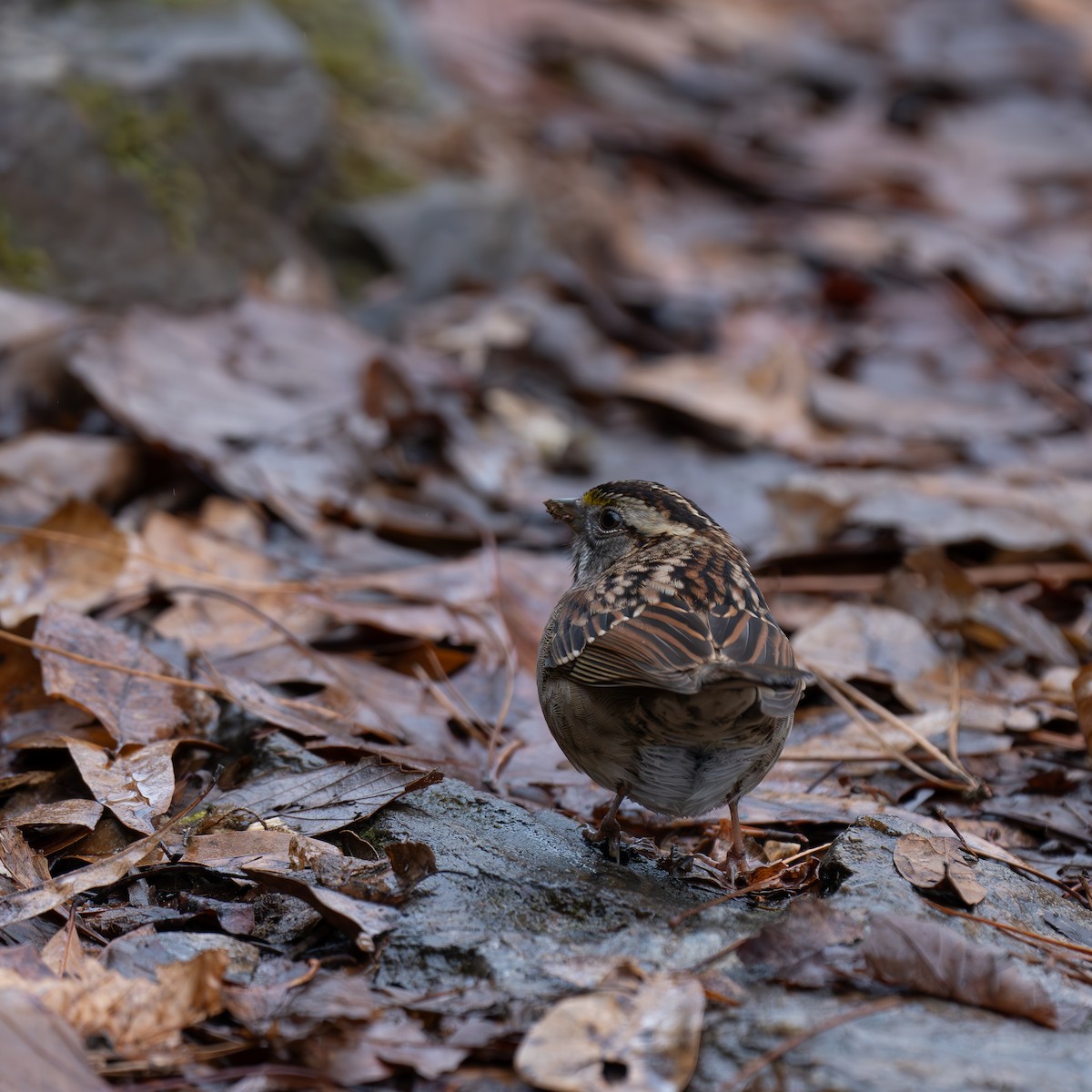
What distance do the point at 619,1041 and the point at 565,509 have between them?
7.79 ft

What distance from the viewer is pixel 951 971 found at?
9.46 feet

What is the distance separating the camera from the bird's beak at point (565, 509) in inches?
187

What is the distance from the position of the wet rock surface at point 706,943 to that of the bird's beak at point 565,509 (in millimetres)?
1219

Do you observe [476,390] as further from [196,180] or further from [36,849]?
[36,849]

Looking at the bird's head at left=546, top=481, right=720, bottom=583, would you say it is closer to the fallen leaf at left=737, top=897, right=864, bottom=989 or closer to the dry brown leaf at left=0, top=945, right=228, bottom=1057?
the fallen leaf at left=737, top=897, right=864, bottom=989

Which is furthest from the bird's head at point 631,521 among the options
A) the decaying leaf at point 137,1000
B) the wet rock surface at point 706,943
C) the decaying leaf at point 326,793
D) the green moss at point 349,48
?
the green moss at point 349,48

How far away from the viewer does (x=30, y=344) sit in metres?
6.13

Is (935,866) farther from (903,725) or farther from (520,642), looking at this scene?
(520,642)

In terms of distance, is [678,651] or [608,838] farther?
[608,838]

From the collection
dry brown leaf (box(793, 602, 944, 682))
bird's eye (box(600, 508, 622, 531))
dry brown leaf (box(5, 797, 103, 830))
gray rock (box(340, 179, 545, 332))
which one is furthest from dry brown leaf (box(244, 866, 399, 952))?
gray rock (box(340, 179, 545, 332))

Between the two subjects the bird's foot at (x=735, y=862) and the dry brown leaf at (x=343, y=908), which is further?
the bird's foot at (x=735, y=862)

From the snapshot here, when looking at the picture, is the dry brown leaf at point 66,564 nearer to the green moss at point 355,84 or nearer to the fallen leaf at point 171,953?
the fallen leaf at point 171,953

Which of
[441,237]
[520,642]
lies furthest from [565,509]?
[441,237]

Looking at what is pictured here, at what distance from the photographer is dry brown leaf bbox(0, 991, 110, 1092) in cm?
246
